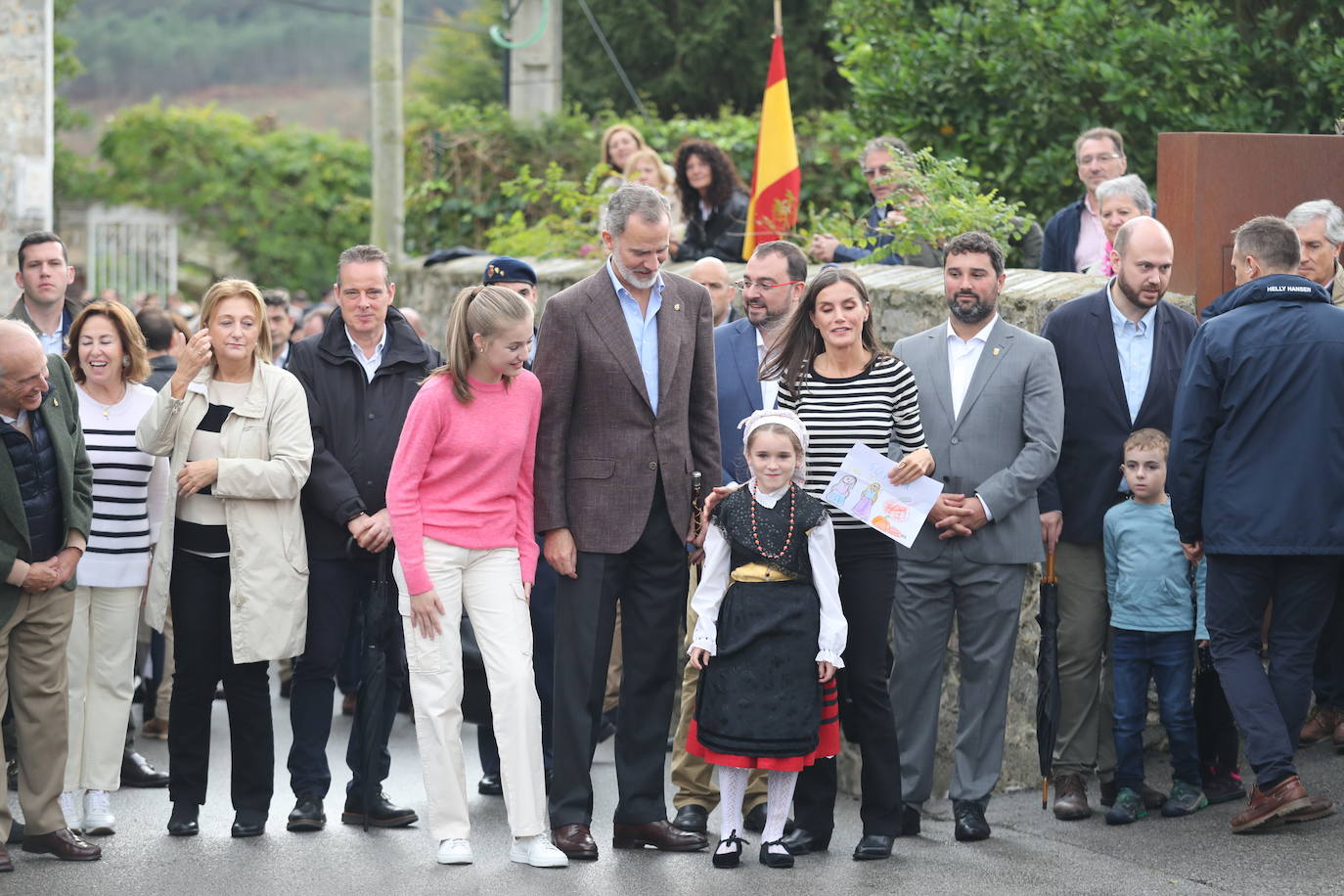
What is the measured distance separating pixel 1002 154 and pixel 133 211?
23004 millimetres

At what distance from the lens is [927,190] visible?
353 inches

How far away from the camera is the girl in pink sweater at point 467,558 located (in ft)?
20.9

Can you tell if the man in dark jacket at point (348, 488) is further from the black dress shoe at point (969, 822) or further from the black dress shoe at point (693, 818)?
the black dress shoe at point (969, 822)

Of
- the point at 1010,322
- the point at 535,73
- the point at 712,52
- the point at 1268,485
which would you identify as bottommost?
the point at 1268,485

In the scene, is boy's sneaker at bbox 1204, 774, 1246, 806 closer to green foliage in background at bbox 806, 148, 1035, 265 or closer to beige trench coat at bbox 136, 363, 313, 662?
green foliage in background at bbox 806, 148, 1035, 265

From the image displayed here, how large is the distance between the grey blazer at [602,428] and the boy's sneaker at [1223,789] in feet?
7.72

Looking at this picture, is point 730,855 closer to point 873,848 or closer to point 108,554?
point 873,848

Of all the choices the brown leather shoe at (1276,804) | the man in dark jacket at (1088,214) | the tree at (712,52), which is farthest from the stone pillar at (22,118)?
the brown leather shoe at (1276,804)

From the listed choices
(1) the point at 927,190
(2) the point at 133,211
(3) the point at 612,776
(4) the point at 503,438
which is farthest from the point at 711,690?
(2) the point at 133,211

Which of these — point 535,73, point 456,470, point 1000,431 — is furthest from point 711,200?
point 535,73

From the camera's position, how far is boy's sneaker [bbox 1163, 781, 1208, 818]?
6945mm

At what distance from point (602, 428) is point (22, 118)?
1250cm

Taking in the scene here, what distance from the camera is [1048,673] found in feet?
23.0

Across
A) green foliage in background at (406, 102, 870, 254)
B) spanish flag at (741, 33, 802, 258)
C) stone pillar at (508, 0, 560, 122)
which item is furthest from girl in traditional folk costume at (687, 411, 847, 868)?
stone pillar at (508, 0, 560, 122)
